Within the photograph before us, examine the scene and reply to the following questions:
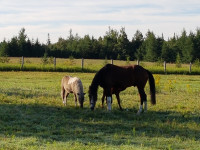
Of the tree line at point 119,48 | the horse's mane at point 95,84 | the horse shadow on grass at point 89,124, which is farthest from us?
the tree line at point 119,48

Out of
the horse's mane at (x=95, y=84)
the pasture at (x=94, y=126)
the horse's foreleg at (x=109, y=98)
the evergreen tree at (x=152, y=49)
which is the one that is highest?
the evergreen tree at (x=152, y=49)

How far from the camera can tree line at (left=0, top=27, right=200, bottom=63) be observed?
64.3 metres

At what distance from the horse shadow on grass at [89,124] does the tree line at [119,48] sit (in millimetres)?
50440

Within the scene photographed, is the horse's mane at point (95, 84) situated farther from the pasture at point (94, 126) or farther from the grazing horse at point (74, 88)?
the pasture at point (94, 126)

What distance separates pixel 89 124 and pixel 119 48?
62.8 meters

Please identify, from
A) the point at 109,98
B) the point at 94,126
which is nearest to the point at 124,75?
the point at 109,98

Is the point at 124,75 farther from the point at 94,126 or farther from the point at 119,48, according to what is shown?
the point at 119,48

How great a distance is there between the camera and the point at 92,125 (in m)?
10.1

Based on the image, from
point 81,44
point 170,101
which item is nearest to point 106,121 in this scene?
point 170,101

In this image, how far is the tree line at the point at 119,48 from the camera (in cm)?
6431

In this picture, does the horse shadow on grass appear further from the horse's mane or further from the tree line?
the tree line

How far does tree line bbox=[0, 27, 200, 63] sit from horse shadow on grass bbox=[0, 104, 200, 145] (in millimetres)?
50440

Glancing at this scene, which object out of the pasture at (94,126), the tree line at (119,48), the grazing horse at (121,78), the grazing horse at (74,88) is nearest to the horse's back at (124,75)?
the grazing horse at (121,78)

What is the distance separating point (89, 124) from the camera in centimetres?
1023
